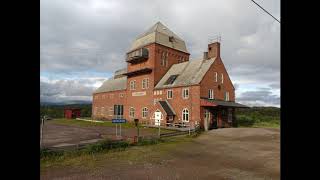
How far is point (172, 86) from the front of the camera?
3778 cm

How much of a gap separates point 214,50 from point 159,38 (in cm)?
987

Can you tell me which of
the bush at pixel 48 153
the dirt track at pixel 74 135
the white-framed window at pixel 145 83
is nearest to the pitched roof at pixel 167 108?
the white-framed window at pixel 145 83

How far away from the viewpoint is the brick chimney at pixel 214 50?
1483 inches

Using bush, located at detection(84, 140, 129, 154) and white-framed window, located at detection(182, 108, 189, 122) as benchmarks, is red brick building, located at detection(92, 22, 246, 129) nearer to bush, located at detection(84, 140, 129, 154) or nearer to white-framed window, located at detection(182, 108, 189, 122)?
white-framed window, located at detection(182, 108, 189, 122)

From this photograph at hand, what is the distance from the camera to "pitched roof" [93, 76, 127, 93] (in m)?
54.3

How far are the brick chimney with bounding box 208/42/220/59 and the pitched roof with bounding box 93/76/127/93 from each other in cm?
2014

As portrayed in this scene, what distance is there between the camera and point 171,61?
45.1 m

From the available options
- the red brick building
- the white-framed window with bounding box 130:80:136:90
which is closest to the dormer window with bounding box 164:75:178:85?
the red brick building

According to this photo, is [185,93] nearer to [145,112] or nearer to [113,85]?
[145,112]

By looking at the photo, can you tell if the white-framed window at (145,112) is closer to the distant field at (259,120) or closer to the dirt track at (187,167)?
the distant field at (259,120)

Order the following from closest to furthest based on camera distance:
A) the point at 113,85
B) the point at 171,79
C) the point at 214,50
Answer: the point at 214,50
the point at 171,79
the point at 113,85

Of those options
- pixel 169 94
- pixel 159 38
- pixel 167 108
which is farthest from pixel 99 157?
pixel 159 38
